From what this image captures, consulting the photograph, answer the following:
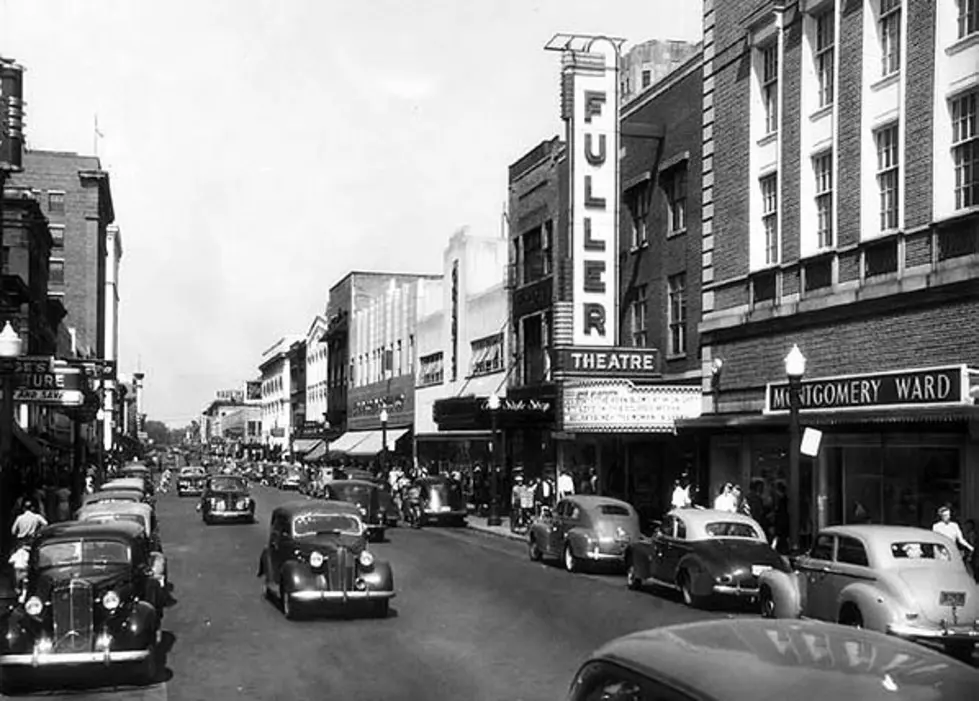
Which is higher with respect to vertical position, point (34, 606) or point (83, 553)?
point (83, 553)

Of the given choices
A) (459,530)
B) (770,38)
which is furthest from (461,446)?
(770,38)

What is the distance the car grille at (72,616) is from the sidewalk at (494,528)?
890 inches

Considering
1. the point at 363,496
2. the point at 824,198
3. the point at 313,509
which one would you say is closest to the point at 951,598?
the point at 313,509

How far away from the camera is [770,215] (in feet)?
96.9

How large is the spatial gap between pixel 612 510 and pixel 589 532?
873 millimetres

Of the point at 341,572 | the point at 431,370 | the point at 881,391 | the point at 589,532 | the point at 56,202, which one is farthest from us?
the point at 56,202

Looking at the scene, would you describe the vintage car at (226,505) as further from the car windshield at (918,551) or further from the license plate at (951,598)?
the license plate at (951,598)

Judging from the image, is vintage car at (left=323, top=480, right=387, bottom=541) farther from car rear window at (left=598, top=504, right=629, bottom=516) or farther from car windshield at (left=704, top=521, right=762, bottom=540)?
car windshield at (left=704, top=521, right=762, bottom=540)

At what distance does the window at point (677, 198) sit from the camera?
35250 millimetres

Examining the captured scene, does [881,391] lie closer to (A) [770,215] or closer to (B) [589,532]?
(B) [589,532]

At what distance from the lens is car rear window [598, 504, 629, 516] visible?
2603cm

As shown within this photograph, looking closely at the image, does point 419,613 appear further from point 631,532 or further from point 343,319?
point 343,319

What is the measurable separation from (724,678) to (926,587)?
11.0 meters

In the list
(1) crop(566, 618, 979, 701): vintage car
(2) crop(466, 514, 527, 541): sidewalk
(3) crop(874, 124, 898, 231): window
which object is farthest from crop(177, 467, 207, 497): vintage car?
(1) crop(566, 618, 979, 701): vintage car
